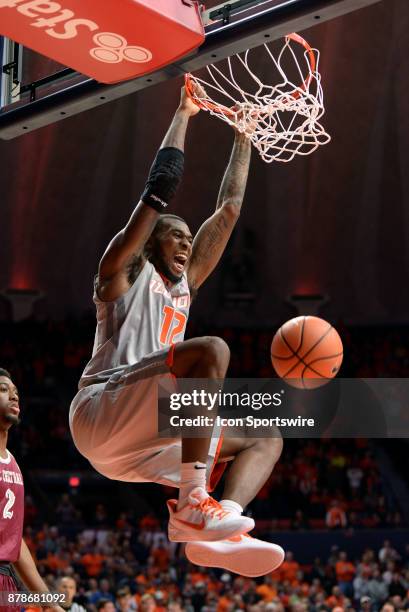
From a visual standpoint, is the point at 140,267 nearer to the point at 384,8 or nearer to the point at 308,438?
the point at 384,8

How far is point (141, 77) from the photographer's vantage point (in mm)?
5004

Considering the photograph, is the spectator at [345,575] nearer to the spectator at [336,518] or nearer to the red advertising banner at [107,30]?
the spectator at [336,518]

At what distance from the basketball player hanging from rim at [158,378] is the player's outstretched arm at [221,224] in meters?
0.22

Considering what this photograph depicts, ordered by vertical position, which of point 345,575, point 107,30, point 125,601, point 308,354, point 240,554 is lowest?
point 345,575

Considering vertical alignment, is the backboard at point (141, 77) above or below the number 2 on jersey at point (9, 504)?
above

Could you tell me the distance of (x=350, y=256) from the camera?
72.3ft

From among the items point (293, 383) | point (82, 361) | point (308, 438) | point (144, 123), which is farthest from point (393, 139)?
point (293, 383)

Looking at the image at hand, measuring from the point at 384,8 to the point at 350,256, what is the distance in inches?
243

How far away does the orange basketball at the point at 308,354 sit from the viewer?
5.03m

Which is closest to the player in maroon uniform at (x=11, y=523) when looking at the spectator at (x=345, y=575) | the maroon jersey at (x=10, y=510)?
the maroon jersey at (x=10, y=510)

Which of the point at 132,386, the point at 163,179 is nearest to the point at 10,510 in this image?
the point at 132,386

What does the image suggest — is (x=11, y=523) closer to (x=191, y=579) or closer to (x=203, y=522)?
(x=203, y=522)

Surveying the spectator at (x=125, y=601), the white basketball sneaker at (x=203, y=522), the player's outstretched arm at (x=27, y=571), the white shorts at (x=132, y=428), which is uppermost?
the white shorts at (x=132, y=428)

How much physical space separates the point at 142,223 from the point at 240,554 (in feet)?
5.50
